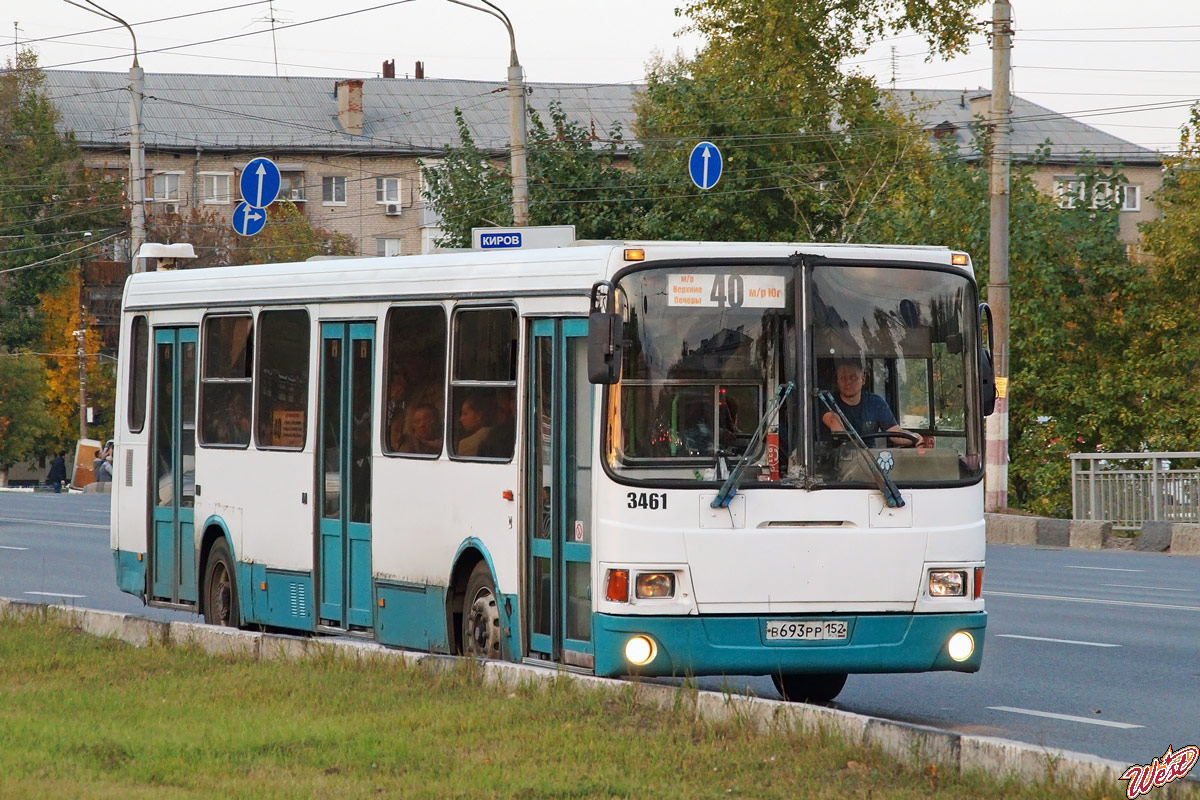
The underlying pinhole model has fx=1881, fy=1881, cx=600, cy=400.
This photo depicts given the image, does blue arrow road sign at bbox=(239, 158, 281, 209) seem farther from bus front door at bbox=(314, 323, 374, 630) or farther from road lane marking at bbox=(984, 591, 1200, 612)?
bus front door at bbox=(314, 323, 374, 630)

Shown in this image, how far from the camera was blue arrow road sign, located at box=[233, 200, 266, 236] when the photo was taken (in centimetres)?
3081

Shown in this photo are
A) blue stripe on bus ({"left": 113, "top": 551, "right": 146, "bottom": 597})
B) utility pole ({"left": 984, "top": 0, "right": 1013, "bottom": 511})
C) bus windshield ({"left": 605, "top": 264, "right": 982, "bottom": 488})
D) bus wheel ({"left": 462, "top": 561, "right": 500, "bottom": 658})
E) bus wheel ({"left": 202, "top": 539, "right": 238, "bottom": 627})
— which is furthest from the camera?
utility pole ({"left": 984, "top": 0, "right": 1013, "bottom": 511})

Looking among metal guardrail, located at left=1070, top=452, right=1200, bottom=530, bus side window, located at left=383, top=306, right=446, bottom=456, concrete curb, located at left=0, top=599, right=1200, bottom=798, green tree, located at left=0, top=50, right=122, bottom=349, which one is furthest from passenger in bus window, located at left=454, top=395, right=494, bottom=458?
green tree, located at left=0, top=50, right=122, bottom=349

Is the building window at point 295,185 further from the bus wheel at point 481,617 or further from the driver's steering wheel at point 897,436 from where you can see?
the driver's steering wheel at point 897,436

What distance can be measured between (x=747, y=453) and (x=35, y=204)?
76458 mm

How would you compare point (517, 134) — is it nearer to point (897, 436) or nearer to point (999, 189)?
point (999, 189)

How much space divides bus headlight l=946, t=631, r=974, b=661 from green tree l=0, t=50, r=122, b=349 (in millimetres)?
73715

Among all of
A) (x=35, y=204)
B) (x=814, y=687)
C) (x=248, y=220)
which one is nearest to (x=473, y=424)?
(x=814, y=687)

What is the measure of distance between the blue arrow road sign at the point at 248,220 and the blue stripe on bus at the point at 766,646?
22.3 meters

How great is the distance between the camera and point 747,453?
30.7 feet

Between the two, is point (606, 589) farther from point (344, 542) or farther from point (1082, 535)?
point (1082, 535)

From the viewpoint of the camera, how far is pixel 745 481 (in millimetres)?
9352

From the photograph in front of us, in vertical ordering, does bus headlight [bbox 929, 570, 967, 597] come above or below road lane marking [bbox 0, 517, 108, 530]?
above

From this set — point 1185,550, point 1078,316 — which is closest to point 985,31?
point 1078,316
